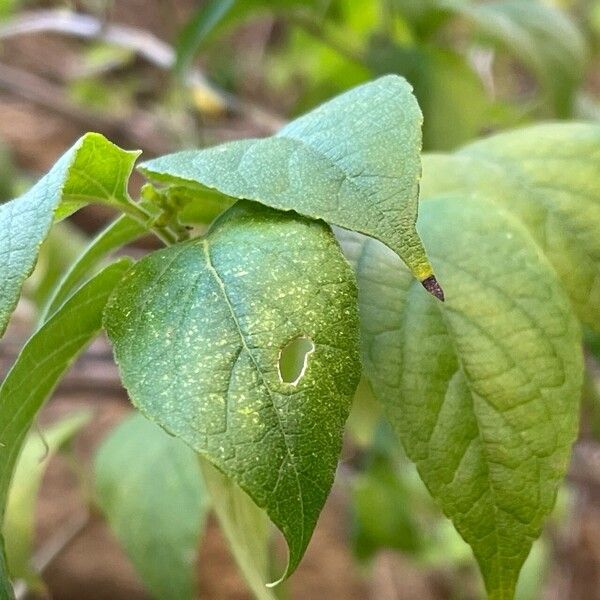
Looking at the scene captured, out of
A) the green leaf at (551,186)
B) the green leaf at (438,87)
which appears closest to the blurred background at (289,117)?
the green leaf at (438,87)

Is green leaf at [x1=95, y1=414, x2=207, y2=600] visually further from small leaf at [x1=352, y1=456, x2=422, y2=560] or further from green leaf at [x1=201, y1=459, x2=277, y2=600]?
small leaf at [x1=352, y1=456, x2=422, y2=560]

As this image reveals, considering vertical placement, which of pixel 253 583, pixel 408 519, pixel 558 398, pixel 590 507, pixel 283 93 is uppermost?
pixel 558 398

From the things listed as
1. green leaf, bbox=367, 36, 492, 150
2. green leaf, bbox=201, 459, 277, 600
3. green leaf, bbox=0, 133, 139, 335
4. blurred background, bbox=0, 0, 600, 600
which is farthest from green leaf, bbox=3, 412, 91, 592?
green leaf, bbox=367, 36, 492, 150

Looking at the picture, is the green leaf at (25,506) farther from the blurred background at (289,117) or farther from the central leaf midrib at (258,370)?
the central leaf midrib at (258,370)

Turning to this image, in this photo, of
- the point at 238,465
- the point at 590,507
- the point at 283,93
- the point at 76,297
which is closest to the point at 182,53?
the point at 76,297

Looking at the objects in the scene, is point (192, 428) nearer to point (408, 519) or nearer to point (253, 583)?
point (253, 583)

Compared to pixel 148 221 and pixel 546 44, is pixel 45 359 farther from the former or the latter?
pixel 546 44

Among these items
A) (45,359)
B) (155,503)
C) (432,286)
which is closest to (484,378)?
(432,286)
